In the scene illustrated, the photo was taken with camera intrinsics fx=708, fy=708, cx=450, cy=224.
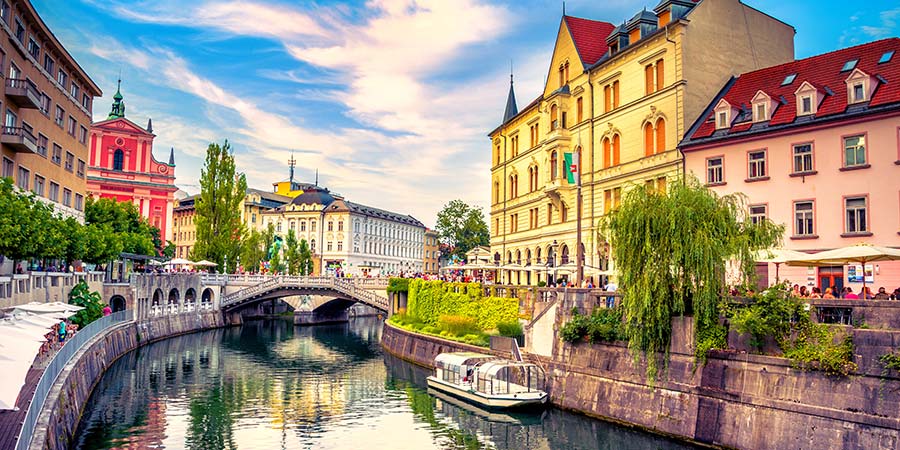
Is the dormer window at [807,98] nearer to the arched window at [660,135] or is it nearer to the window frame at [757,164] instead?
the window frame at [757,164]

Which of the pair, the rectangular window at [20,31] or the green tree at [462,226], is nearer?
the rectangular window at [20,31]

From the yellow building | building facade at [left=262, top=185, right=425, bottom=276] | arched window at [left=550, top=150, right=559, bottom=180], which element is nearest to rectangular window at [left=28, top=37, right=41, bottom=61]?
the yellow building

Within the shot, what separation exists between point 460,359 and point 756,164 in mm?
20126

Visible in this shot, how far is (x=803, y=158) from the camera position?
3784 centimetres

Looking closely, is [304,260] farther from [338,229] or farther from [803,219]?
[803,219]

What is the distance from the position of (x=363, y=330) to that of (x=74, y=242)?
42.9 metres

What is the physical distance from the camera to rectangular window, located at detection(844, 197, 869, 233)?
3556 cm

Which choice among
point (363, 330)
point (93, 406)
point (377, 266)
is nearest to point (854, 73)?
point (93, 406)

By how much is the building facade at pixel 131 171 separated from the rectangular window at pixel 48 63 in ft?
166

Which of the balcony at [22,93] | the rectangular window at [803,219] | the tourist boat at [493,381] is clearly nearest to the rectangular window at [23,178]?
the balcony at [22,93]

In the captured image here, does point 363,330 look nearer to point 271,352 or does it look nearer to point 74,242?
point 271,352

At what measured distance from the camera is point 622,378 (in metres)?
31.7

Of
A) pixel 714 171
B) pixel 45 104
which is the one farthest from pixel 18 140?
pixel 714 171

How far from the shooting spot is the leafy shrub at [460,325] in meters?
47.3
